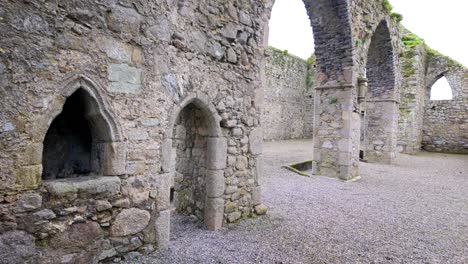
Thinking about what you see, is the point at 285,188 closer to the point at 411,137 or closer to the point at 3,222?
the point at 3,222

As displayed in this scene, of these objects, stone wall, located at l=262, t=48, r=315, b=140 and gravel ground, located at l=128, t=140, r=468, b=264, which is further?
stone wall, located at l=262, t=48, r=315, b=140

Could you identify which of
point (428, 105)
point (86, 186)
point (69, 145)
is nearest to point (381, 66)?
point (428, 105)

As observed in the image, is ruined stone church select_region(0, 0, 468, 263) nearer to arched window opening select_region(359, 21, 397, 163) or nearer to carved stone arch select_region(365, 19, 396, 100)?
carved stone arch select_region(365, 19, 396, 100)

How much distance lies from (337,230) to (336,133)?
3943mm

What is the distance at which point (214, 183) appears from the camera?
379 centimetres

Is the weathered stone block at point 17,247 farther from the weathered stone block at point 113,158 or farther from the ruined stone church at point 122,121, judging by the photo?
the weathered stone block at point 113,158

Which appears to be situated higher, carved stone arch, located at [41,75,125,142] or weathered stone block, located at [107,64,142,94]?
weathered stone block, located at [107,64,142,94]

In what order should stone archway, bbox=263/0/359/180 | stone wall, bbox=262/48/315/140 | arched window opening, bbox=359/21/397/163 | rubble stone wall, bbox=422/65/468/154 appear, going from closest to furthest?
stone archway, bbox=263/0/359/180 → arched window opening, bbox=359/21/397/163 → rubble stone wall, bbox=422/65/468/154 → stone wall, bbox=262/48/315/140

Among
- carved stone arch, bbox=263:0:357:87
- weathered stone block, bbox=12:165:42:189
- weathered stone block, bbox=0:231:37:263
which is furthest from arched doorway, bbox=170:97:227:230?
carved stone arch, bbox=263:0:357:87

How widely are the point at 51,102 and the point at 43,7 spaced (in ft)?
2.36

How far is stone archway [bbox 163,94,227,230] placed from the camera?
12.3 feet

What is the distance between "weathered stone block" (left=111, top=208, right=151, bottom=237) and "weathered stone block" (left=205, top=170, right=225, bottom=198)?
984 millimetres

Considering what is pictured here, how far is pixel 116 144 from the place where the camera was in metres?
2.72

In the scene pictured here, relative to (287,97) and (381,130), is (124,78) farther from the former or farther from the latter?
(287,97)
